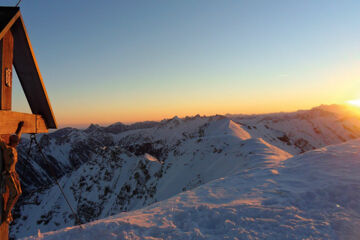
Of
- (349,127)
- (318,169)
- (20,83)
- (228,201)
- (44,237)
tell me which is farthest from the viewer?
(349,127)

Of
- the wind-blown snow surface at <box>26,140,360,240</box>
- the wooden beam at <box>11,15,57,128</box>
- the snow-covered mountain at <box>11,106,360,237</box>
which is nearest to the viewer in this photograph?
the wooden beam at <box>11,15,57,128</box>

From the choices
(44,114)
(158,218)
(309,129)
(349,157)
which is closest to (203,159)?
(349,157)

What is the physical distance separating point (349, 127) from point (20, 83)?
777 ft

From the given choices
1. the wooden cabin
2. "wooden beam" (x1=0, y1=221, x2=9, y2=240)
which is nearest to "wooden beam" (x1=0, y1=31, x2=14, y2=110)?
the wooden cabin

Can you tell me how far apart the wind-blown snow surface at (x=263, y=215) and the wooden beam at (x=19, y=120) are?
3.41 meters

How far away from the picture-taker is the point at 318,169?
10906 mm

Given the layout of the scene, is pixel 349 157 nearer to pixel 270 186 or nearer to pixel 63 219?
pixel 270 186

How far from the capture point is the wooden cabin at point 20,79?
4164mm

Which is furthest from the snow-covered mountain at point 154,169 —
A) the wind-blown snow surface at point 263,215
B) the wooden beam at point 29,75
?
the wooden beam at point 29,75

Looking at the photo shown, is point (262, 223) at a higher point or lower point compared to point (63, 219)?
higher

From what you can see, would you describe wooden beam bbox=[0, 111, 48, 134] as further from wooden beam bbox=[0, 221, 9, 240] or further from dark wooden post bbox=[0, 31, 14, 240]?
wooden beam bbox=[0, 221, 9, 240]

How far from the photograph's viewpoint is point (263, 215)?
6949 millimetres

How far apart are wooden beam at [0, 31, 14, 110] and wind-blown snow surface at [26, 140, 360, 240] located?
13.9ft

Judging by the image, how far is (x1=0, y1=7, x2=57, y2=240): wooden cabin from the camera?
13.7 feet
